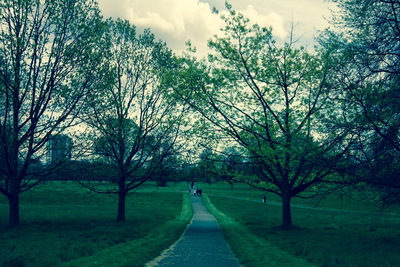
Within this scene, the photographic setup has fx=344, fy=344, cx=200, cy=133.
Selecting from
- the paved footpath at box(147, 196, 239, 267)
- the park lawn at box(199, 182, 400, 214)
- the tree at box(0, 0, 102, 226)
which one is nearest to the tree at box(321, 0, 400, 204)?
the park lawn at box(199, 182, 400, 214)

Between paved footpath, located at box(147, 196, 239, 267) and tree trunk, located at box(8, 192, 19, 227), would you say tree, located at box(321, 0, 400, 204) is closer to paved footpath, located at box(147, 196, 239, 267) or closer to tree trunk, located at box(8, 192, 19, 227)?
paved footpath, located at box(147, 196, 239, 267)

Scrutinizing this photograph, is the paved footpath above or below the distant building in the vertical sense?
below

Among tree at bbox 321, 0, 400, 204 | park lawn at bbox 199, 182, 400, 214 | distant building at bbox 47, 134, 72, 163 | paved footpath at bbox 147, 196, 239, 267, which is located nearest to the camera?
paved footpath at bbox 147, 196, 239, 267

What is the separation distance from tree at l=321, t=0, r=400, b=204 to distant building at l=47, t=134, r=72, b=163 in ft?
48.9

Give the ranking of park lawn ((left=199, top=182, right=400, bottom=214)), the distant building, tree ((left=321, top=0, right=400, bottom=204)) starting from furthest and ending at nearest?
the distant building
park lawn ((left=199, top=182, right=400, bottom=214))
tree ((left=321, top=0, right=400, bottom=204))

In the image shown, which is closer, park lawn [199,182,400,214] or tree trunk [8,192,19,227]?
park lawn [199,182,400,214]

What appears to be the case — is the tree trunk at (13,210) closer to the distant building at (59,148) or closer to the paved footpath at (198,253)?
the distant building at (59,148)

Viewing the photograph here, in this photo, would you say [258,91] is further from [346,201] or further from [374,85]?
[346,201]

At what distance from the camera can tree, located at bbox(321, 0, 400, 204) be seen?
39.4ft

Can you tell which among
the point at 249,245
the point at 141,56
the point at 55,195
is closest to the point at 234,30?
the point at 141,56

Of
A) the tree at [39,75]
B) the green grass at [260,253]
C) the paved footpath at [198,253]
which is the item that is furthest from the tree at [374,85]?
→ the tree at [39,75]

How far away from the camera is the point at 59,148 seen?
19.7 meters

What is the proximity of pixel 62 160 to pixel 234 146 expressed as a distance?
10078 millimetres

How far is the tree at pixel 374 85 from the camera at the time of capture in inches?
472
